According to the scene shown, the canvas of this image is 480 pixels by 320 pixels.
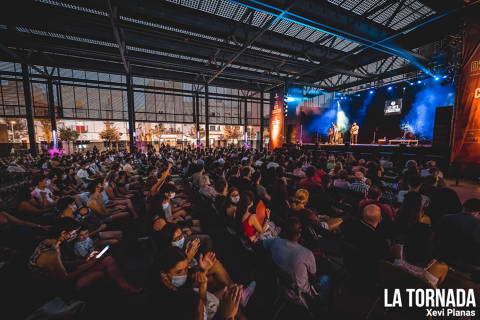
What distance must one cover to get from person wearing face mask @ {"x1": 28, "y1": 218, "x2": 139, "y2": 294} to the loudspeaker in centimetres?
1174

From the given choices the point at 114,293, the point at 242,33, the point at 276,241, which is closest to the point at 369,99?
the point at 242,33

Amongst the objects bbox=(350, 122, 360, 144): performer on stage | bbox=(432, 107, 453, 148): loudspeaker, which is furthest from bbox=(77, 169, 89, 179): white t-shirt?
bbox=(350, 122, 360, 144): performer on stage

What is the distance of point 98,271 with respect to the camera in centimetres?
209

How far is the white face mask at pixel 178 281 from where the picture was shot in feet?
4.83

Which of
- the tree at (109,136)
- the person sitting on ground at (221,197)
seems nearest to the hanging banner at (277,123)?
the person sitting on ground at (221,197)

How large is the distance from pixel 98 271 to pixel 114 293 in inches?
12.2

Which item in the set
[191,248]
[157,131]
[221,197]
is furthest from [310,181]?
[157,131]

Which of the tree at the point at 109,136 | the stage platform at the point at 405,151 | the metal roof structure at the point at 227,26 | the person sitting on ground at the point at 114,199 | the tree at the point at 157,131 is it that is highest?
the metal roof structure at the point at 227,26

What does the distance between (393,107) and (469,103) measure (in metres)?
10.0

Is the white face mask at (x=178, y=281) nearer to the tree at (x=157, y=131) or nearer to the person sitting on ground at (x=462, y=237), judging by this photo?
the person sitting on ground at (x=462, y=237)

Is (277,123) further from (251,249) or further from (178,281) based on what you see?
(178,281)

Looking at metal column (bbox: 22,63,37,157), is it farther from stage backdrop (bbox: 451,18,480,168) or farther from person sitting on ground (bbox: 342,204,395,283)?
stage backdrop (bbox: 451,18,480,168)

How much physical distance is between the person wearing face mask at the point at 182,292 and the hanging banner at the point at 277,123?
50.4 ft

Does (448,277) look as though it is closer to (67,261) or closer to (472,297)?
(472,297)
